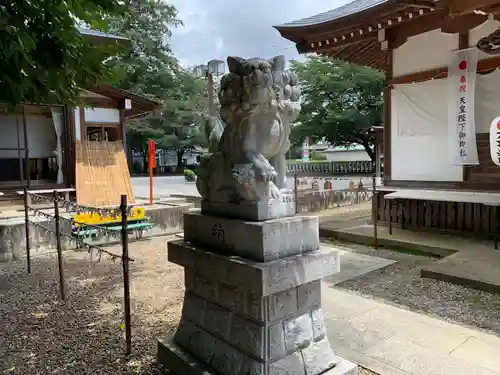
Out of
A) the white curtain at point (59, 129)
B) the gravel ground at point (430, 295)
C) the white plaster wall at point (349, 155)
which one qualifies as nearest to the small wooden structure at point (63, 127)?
the white curtain at point (59, 129)

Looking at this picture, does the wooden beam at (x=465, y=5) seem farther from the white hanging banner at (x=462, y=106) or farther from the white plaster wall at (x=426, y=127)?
the white plaster wall at (x=426, y=127)

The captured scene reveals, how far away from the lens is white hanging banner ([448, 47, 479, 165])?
261 inches

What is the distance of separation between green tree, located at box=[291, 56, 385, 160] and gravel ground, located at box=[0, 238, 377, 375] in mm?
14254

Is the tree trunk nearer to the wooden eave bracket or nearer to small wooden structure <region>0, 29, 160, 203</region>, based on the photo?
small wooden structure <region>0, 29, 160, 203</region>

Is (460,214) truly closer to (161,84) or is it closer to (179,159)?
(161,84)

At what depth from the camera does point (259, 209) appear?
238 centimetres

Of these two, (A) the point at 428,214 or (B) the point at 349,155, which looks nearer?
(A) the point at 428,214

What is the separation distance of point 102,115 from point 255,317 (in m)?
9.26

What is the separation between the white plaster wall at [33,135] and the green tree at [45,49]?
9.36 m

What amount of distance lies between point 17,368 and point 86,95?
26.7 feet

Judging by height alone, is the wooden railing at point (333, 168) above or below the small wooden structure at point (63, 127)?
below

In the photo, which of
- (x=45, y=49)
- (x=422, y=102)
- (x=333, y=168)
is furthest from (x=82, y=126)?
(x=333, y=168)

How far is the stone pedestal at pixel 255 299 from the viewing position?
2.31m

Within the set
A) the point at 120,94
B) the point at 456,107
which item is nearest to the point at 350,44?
the point at 456,107
